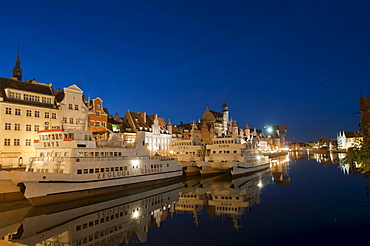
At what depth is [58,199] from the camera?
1087 inches

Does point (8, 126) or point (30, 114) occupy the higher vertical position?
point (30, 114)

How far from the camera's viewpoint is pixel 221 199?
31047mm

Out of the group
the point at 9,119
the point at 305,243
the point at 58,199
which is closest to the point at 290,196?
the point at 305,243

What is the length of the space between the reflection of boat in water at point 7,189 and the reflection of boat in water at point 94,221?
4.67 m

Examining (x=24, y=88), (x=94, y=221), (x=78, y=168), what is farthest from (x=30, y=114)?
(x=94, y=221)

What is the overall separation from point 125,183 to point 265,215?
19173 millimetres

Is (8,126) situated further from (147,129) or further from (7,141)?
(147,129)

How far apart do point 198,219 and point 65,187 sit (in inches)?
605

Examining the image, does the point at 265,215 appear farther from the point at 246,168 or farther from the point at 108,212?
the point at 246,168

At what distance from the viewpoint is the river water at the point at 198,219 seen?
18312 millimetres

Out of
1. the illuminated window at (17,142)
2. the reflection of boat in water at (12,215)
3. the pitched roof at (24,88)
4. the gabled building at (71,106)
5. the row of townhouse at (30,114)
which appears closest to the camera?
the reflection of boat in water at (12,215)

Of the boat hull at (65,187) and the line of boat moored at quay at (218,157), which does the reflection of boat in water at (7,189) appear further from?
the line of boat moored at quay at (218,157)

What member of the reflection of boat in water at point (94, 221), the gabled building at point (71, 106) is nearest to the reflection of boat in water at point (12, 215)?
the reflection of boat in water at point (94, 221)

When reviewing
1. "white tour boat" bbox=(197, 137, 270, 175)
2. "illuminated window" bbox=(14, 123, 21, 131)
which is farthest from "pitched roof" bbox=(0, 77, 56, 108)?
"white tour boat" bbox=(197, 137, 270, 175)
